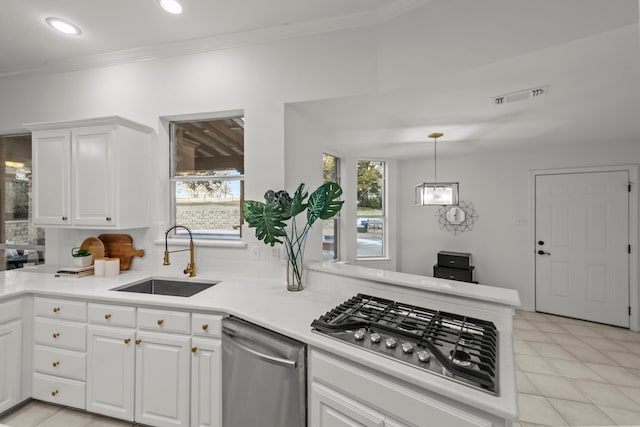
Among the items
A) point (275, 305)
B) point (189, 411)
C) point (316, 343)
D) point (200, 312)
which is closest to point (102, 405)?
point (189, 411)

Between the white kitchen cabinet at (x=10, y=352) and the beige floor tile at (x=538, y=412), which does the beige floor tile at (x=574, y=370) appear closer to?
the beige floor tile at (x=538, y=412)

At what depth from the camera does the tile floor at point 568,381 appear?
2.06 metres

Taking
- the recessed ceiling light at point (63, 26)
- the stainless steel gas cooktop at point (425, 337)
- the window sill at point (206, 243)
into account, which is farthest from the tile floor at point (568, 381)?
the recessed ceiling light at point (63, 26)

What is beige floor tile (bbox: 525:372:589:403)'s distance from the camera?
2370mm

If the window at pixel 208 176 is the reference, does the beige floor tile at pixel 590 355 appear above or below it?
below

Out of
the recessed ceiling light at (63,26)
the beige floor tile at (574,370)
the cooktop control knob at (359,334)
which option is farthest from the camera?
the beige floor tile at (574,370)

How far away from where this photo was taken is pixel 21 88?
2.99m

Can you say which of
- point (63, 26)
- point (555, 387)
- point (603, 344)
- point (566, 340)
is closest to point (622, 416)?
point (555, 387)

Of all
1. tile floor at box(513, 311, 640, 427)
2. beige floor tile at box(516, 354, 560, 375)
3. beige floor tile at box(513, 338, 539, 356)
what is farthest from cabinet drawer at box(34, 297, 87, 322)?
beige floor tile at box(513, 338, 539, 356)

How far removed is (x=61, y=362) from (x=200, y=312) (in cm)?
118

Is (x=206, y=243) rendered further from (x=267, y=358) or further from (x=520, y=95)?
(x=520, y=95)

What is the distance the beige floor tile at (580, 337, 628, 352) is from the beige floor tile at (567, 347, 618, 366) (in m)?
0.14

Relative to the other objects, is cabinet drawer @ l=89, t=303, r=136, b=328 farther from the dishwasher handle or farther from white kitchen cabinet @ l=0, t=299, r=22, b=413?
the dishwasher handle

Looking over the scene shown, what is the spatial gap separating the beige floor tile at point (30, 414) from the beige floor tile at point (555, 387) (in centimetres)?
376
